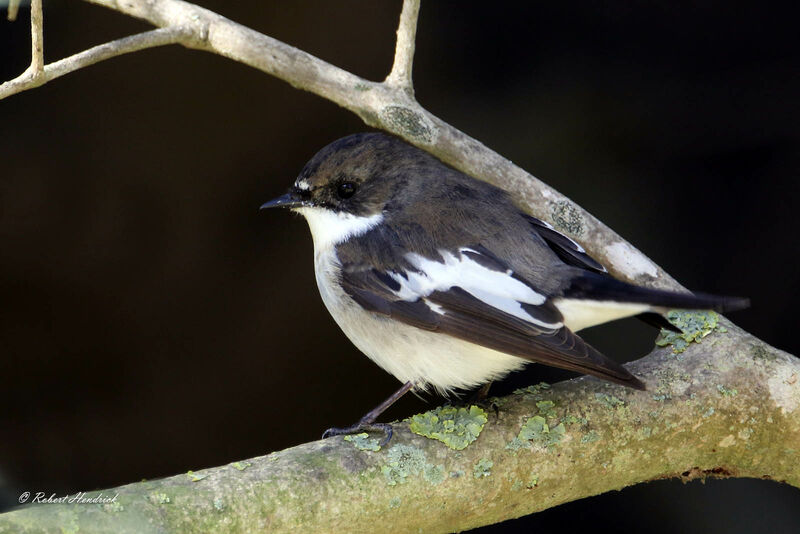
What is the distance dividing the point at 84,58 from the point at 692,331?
70.6 inches

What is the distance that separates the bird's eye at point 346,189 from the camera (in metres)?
2.67

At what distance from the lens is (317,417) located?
4168mm

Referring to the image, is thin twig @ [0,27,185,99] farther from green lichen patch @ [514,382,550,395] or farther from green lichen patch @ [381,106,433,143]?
green lichen patch @ [514,382,550,395]

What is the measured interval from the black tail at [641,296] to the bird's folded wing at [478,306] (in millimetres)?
92

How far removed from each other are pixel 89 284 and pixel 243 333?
715 millimetres

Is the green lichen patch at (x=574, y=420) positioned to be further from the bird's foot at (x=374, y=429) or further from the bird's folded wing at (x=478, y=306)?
the bird's foot at (x=374, y=429)

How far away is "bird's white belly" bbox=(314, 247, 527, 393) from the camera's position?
7.82 feet

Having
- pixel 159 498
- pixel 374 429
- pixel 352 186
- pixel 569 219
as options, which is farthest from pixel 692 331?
pixel 159 498

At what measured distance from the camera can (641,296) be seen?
6.68 feet

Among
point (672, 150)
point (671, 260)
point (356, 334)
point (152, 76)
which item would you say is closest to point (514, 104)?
point (672, 150)

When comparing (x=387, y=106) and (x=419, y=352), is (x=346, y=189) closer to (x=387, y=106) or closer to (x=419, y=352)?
(x=387, y=106)

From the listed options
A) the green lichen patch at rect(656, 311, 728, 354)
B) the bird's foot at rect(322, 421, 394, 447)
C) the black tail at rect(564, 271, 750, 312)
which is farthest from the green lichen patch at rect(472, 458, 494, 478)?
the green lichen patch at rect(656, 311, 728, 354)

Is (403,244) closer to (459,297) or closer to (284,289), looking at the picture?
(459,297)

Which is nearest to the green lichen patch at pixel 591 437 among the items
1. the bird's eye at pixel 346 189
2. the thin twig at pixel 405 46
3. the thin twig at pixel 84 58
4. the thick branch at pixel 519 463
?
the thick branch at pixel 519 463
